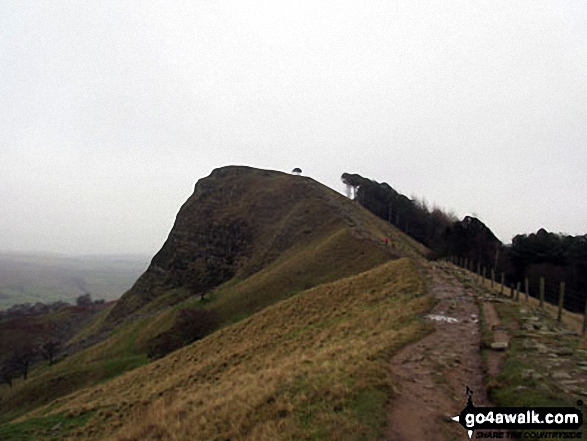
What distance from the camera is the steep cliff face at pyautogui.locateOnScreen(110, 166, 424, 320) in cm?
5853

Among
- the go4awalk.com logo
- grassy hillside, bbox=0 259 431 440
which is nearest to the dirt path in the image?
the go4awalk.com logo

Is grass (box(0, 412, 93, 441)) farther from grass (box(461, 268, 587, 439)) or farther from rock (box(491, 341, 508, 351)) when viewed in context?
rock (box(491, 341, 508, 351))

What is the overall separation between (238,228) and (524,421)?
214ft

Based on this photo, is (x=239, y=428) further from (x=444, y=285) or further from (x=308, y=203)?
(x=308, y=203)

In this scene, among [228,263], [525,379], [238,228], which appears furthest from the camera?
[238,228]

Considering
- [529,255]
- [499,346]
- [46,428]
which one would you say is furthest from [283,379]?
[529,255]

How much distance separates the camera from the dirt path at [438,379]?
24.9ft

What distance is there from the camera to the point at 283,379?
1123cm

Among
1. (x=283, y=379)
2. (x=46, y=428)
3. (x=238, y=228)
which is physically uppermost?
(x=238, y=228)

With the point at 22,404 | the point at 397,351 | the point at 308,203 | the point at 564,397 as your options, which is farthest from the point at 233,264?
the point at 564,397

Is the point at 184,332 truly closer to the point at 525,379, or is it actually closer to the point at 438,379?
the point at 438,379

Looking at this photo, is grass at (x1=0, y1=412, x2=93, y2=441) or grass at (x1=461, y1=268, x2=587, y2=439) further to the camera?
grass at (x1=0, y1=412, x2=93, y2=441)

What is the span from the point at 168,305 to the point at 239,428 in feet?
183

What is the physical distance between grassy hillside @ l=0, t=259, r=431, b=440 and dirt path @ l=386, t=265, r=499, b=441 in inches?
18.4
